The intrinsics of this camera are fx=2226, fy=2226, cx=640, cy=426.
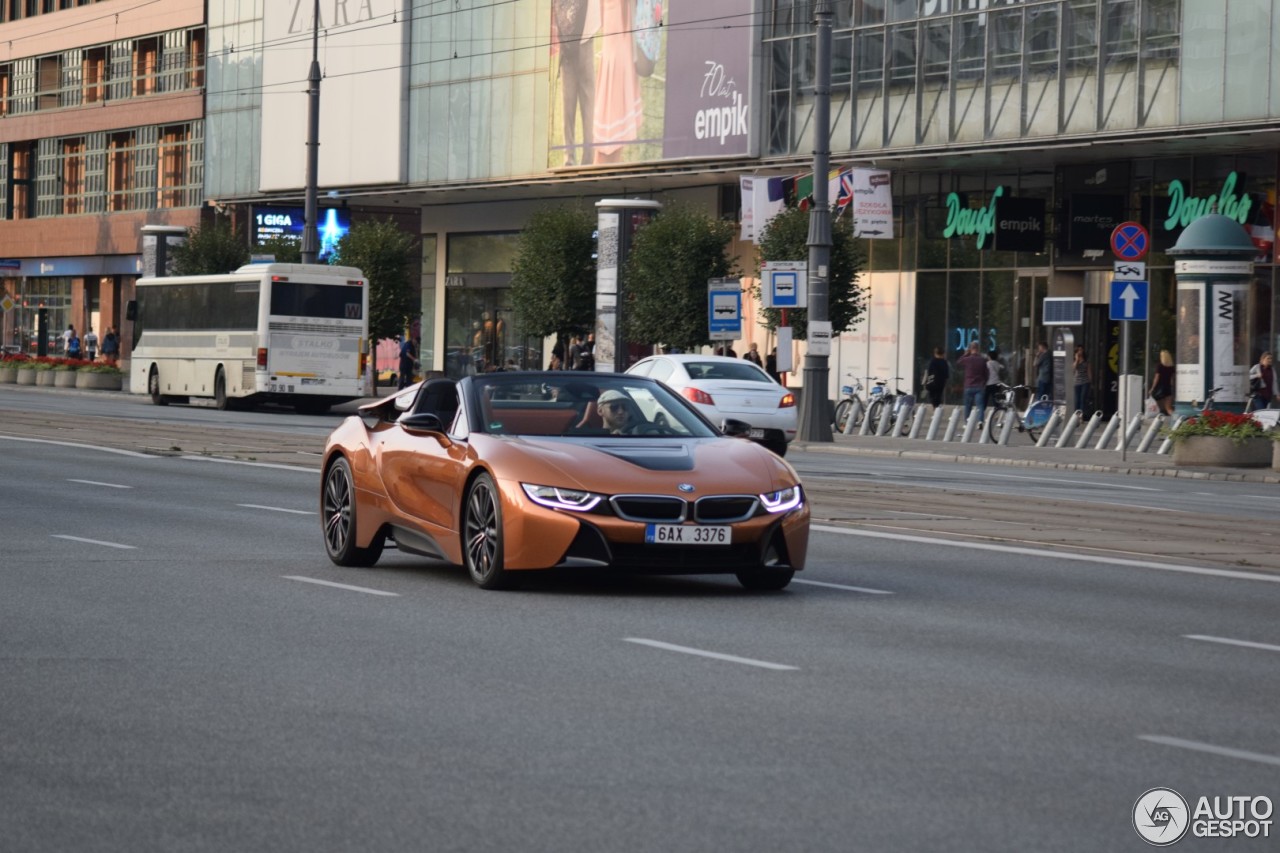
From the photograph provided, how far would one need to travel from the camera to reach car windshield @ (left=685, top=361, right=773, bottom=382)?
32.5 meters

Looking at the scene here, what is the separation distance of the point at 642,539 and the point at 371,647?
2.23 m

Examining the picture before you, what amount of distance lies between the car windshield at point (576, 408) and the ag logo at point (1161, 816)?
6822mm

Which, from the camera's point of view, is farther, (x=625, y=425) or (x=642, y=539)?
(x=625, y=425)

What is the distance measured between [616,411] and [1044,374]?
98.7 feet

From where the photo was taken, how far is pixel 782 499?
12375 millimetres

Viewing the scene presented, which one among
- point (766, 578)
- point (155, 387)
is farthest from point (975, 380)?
point (766, 578)

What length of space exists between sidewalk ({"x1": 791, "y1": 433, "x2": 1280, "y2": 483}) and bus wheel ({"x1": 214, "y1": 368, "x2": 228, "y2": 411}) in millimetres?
16689

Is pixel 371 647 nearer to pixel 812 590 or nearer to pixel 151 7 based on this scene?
pixel 812 590

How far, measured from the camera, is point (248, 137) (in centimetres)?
7069

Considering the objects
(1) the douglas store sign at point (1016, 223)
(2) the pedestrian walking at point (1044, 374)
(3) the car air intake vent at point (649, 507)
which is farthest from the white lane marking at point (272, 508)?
(1) the douglas store sign at point (1016, 223)

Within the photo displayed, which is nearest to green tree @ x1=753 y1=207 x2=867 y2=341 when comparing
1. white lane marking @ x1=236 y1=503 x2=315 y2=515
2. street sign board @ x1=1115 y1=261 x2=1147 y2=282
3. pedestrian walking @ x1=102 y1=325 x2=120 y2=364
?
street sign board @ x1=1115 y1=261 x2=1147 y2=282

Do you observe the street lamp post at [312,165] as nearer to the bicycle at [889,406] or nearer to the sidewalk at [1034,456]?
the bicycle at [889,406]

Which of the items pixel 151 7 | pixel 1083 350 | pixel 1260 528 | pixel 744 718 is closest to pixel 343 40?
pixel 151 7

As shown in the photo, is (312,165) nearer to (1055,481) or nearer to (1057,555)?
(1055,481)
